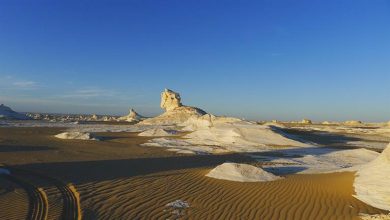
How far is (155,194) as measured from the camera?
12.4m

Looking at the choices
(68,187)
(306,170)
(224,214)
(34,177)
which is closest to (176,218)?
(224,214)

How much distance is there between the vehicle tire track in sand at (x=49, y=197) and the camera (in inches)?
380

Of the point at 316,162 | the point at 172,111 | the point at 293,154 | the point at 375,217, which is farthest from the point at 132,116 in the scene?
the point at 375,217

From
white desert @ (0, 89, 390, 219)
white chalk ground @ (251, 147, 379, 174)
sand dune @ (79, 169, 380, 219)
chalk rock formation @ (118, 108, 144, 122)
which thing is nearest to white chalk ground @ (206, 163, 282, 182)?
white desert @ (0, 89, 390, 219)

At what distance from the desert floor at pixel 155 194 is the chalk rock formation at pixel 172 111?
60265 millimetres

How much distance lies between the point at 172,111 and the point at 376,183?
7310 cm

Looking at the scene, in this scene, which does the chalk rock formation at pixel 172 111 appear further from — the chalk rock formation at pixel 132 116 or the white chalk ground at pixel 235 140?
the white chalk ground at pixel 235 140

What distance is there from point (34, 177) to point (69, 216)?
590 centimetres

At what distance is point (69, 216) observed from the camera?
9547 mm

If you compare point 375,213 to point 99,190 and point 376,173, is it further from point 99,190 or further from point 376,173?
point 99,190

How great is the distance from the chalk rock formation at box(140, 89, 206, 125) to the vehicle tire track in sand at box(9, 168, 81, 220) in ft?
207

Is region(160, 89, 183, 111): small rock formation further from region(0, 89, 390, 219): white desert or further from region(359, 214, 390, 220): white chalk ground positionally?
region(359, 214, 390, 220): white chalk ground

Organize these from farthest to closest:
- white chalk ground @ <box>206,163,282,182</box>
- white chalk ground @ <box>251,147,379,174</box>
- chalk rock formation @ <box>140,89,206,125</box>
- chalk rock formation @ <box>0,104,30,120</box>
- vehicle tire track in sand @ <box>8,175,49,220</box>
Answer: chalk rock formation @ <box>0,104,30,120</box>, chalk rock formation @ <box>140,89,206,125</box>, white chalk ground @ <box>251,147,379,174</box>, white chalk ground @ <box>206,163,282,182</box>, vehicle tire track in sand @ <box>8,175,49,220</box>

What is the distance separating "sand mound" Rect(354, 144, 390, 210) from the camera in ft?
39.2
